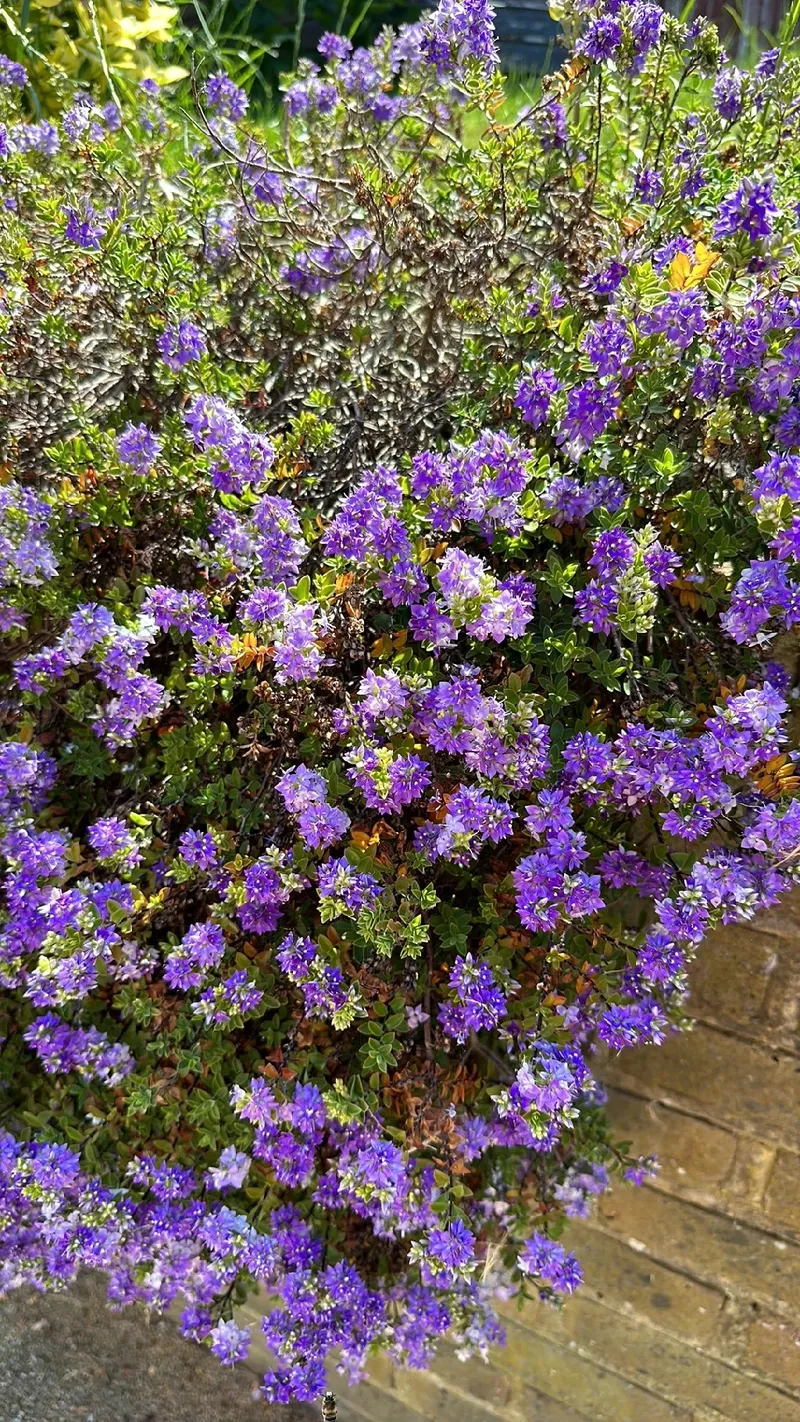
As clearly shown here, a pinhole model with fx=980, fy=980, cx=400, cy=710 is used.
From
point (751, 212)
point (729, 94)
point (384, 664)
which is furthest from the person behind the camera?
point (729, 94)

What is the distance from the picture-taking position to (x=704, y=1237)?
1.90m

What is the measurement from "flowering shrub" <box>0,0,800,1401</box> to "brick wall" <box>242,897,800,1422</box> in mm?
111

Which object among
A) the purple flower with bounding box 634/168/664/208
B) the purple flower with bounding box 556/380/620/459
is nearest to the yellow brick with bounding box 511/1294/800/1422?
the purple flower with bounding box 556/380/620/459

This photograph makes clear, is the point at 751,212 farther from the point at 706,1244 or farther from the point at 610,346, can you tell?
the point at 706,1244

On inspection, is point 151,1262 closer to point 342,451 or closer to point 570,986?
point 570,986

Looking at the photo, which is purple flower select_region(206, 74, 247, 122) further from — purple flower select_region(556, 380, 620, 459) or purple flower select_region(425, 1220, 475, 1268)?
purple flower select_region(425, 1220, 475, 1268)

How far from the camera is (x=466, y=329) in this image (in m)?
1.75

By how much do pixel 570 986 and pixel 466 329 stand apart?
1151 millimetres

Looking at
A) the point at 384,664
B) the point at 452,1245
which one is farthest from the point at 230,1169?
the point at 384,664

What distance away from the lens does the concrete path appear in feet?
8.48

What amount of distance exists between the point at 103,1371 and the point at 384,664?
2.33m

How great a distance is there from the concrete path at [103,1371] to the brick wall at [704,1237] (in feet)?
3.07

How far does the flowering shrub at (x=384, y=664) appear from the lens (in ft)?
4.61

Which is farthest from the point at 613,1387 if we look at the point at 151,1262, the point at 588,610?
the point at 588,610
